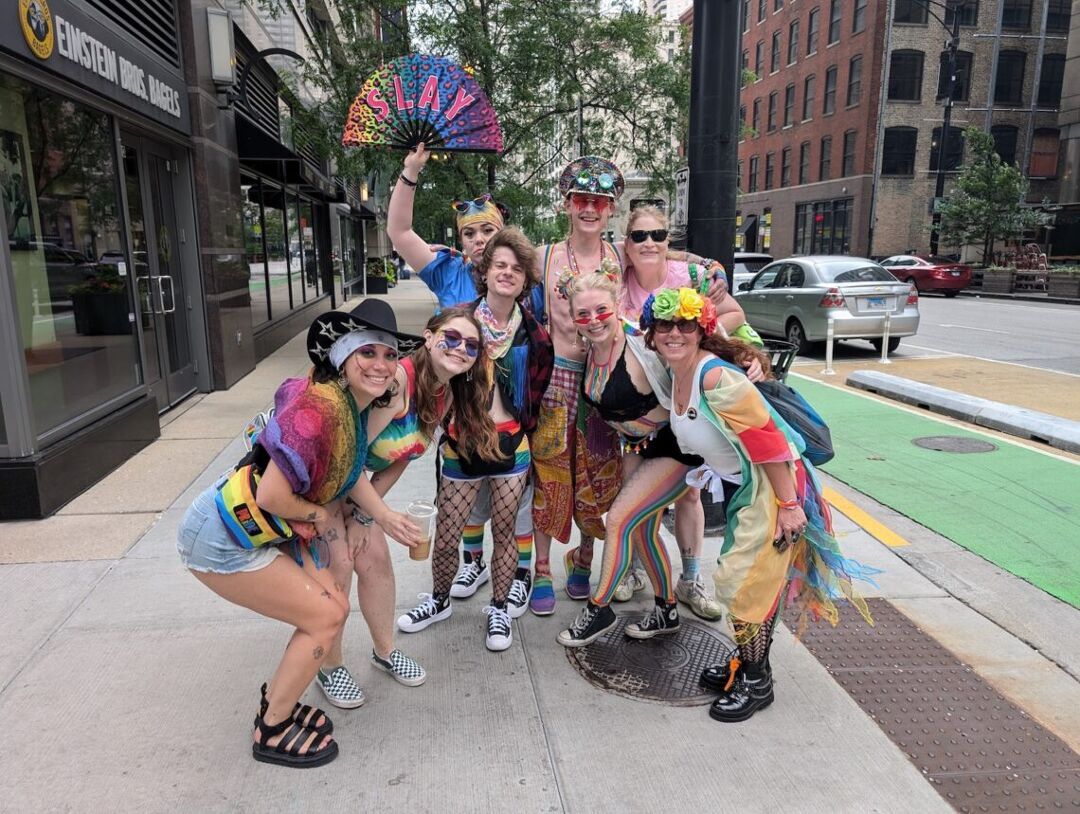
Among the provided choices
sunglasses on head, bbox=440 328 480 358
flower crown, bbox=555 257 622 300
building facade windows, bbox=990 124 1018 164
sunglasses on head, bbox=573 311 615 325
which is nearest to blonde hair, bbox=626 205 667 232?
flower crown, bbox=555 257 622 300

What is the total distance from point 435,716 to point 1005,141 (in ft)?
145

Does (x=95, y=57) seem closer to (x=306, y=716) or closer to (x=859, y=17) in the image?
(x=306, y=716)

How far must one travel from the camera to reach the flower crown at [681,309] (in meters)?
2.52

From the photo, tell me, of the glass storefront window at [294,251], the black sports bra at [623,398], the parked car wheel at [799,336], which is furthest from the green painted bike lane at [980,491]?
the glass storefront window at [294,251]

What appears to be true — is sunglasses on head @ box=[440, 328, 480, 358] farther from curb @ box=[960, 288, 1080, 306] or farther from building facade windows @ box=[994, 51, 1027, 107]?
building facade windows @ box=[994, 51, 1027, 107]

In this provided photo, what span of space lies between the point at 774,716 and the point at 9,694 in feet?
9.36

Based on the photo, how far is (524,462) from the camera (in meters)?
3.26

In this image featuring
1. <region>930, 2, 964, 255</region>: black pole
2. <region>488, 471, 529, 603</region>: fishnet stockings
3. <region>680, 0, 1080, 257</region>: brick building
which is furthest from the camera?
<region>680, 0, 1080, 257</region>: brick building

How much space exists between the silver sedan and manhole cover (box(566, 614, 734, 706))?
853cm

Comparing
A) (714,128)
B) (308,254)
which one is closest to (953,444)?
(714,128)

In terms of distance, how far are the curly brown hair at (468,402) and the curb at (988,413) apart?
5.41 metres

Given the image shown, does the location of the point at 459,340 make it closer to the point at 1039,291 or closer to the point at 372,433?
the point at 372,433

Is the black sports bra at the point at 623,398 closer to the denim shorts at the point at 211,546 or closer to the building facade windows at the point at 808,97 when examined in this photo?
the denim shorts at the point at 211,546

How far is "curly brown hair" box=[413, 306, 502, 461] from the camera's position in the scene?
2768 mm
